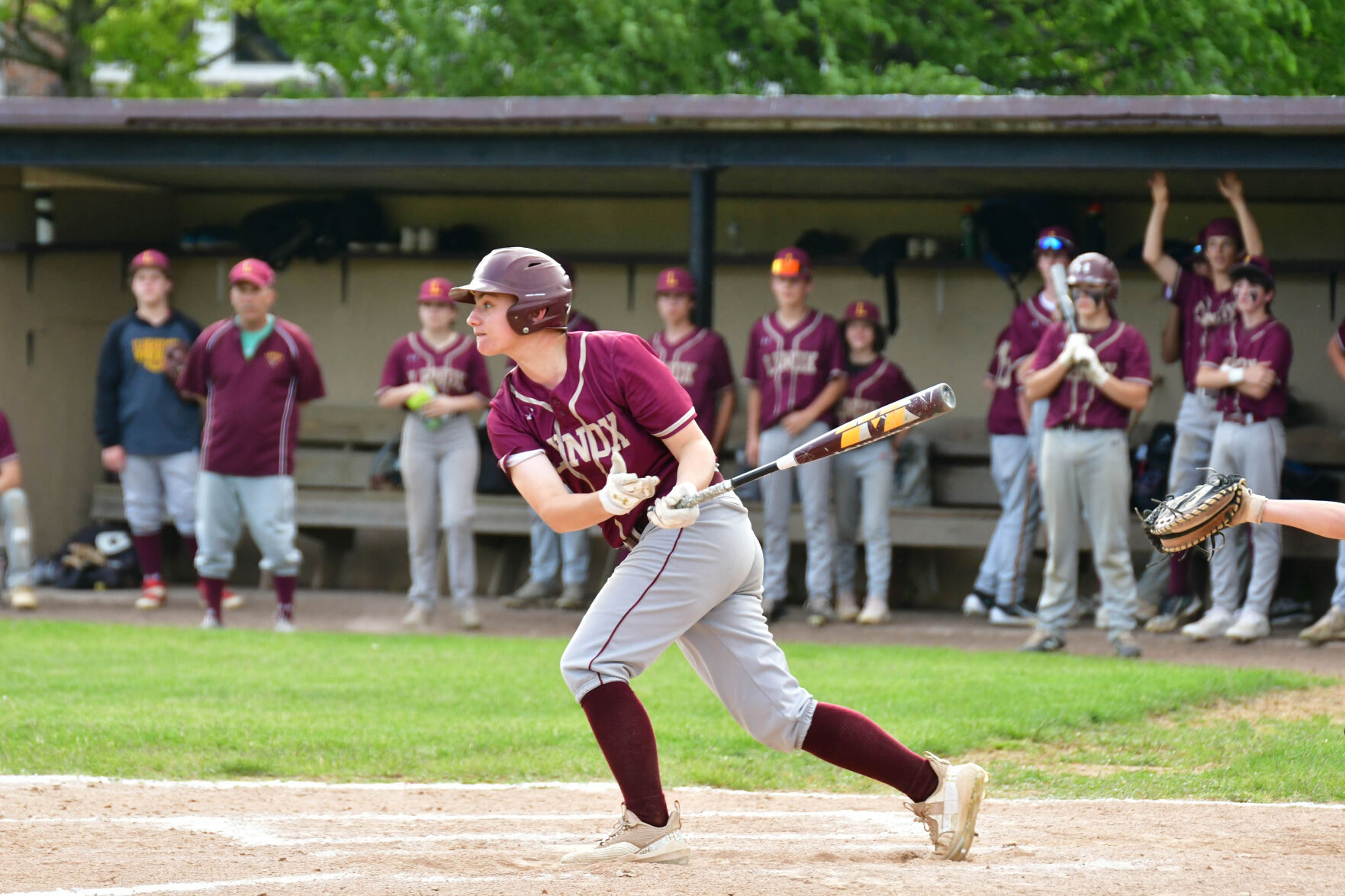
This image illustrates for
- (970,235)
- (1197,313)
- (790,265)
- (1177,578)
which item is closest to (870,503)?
(790,265)

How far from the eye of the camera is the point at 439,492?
8914 mm

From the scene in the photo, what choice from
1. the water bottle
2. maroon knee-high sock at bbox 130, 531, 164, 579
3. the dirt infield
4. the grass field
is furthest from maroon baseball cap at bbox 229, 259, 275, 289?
the water bottle

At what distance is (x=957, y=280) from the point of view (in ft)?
35.3

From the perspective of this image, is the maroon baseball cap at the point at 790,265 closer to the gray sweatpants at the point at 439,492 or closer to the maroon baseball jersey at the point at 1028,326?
the maroon baseball jersey at the point at 1028,326

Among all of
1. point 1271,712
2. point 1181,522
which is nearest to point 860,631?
point 1271,712

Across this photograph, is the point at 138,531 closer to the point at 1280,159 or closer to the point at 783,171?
the point at 783,171

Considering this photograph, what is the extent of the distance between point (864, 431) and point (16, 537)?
709cm

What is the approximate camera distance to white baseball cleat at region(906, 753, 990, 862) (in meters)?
3.89

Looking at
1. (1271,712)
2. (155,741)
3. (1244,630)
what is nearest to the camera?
(155,741)

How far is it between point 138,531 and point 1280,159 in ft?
22.3

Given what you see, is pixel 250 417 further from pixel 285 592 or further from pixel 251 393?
pixel 285 592

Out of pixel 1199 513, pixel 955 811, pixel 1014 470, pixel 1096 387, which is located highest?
pixel 1096 387

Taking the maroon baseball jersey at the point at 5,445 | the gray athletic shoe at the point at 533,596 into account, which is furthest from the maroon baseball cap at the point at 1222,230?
the maroon baseball jersey at the point at 5,445

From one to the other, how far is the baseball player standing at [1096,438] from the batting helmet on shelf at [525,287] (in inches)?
163
